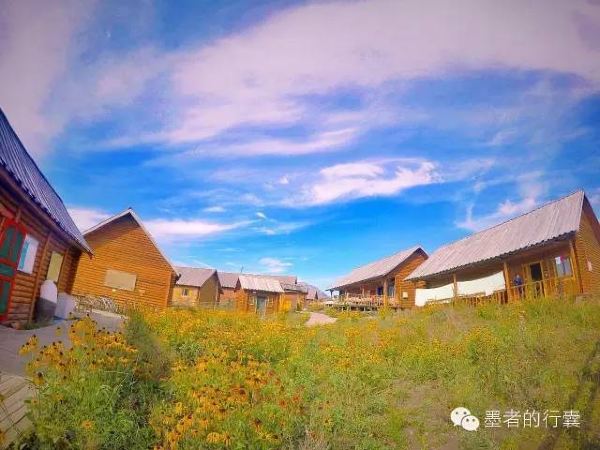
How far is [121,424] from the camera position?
4430mm

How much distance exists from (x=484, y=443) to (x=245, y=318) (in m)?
9.31

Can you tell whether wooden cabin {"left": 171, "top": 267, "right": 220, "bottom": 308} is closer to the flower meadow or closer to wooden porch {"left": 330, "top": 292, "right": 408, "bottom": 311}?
wooden porch {"left": 330, "top": 292, "right": 408, "bottom": 311}

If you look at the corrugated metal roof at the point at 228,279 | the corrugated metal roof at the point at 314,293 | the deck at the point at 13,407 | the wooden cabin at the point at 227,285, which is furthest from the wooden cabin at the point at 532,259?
the corrugated metal roof at the point at 314,293

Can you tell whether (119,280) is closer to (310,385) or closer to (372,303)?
(372,303)

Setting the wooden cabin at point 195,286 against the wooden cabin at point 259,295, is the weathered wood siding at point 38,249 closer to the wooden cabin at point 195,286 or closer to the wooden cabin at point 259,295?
the wooden cabin at point 259,295

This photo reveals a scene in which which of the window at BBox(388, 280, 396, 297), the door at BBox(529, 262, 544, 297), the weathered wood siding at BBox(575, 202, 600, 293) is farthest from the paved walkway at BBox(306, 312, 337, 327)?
the weathered wood siding at BBox(575, 202, 600, 293)

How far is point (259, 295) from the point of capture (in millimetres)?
39844

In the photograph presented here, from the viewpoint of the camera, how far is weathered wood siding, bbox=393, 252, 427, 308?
2884 cm

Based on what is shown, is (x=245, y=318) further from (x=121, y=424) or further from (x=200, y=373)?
(x=121, y=424)

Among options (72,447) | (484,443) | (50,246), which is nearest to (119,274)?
(50,246)

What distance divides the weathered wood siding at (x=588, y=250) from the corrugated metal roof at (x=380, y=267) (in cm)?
1394

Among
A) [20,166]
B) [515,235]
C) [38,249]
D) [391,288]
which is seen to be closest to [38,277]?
[38,249]

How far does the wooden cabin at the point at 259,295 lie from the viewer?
127 feet

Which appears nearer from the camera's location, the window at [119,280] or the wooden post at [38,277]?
the wooden post at [38,277]
